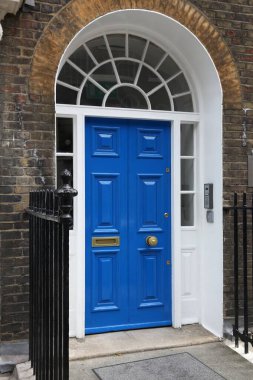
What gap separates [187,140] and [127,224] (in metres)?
1.29

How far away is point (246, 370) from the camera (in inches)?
159

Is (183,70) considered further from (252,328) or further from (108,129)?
(252,328)

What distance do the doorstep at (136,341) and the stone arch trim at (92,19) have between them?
8.53 feet

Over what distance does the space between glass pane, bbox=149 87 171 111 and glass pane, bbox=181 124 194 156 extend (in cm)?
34

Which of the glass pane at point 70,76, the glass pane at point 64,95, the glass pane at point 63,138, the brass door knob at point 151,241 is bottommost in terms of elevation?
the brass door knob at point 151,241

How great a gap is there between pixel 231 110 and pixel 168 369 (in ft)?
9.28

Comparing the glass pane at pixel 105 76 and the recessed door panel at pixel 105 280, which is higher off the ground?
the glass pane at pixel 105 76

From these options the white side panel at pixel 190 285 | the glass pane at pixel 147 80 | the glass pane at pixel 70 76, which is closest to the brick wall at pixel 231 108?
the white side panel at pixel 190 285

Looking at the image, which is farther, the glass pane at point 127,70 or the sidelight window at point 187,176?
the sidelight window at point 187,176

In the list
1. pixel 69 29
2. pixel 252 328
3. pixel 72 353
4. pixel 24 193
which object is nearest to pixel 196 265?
pixel 252 328

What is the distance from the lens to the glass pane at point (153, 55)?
5.11 m

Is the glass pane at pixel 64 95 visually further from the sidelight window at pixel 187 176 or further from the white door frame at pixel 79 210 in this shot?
the sidelight window at pixel 187 176

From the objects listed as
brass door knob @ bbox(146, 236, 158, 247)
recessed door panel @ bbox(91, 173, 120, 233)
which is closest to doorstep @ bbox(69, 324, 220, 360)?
brass door knob @ bbox(146, 236, 158, 247)

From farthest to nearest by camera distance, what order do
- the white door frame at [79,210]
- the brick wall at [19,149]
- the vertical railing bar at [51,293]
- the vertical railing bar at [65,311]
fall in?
1. the white door frame at [79,210]
2. the brick wall at [19,149]
3. the vertical railing bar at [51,293]
4. the vertical railing bar at [65,311]
